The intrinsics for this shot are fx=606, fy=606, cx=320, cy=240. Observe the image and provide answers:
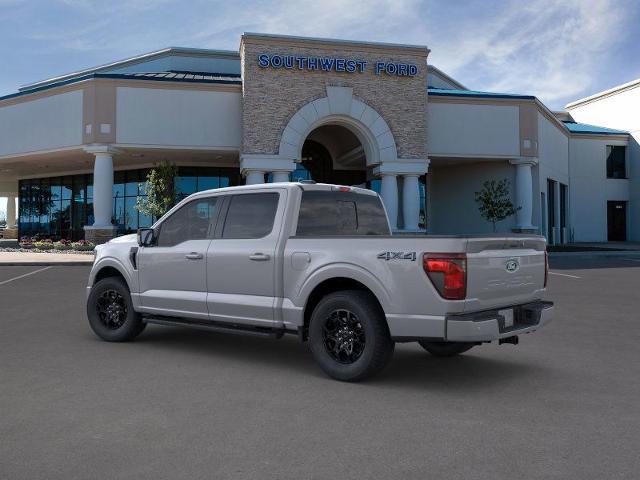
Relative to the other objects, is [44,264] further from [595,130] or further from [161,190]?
[595,130]

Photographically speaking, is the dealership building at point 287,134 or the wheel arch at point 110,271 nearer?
the wheel arch at point 110,271

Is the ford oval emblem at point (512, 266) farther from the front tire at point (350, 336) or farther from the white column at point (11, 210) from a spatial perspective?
the white column at point (11, 210)

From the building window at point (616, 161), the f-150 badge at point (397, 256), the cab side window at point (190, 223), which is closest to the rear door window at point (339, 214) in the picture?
the f-150 badge at point (397, 256)

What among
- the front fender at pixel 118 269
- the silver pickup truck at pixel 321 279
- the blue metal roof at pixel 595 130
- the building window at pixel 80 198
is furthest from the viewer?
the blue metal roof at pixel 595 130

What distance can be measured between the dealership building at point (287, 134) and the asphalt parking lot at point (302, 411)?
2176 centimetres

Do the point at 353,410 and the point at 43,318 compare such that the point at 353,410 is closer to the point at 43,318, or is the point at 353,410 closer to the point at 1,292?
Answer: the point at 43,318

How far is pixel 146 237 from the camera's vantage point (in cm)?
760

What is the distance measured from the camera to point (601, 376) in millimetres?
6055

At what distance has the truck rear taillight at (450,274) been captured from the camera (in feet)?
17.4

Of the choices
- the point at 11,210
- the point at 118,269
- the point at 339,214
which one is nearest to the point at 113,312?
the point at 118,269

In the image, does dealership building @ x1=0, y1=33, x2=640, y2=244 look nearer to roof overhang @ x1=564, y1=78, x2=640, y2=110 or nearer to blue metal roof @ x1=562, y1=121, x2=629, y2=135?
blue metal roof @ x1=562, y1=121, x2=629, y2=135

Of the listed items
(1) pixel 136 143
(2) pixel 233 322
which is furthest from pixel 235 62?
(2) pixel 233 322

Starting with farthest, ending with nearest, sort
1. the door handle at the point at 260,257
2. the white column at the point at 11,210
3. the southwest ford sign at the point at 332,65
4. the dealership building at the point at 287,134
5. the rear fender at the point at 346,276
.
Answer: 1. the white column at the point at 11,210
2. the dealership building at the point at 287,134
3. the southwest ford sign at the point at 332,65
4. the door handle at the point at 260,257
5. the rear fender at the point at 346,276

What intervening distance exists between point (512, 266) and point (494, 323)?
0.72 metres
